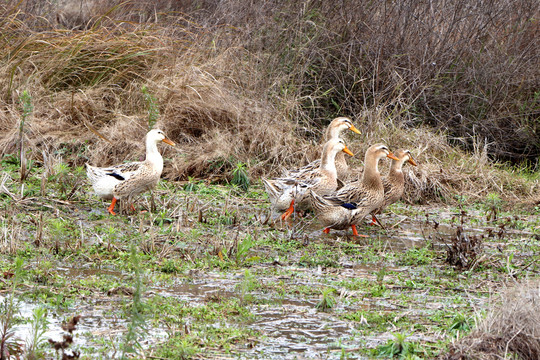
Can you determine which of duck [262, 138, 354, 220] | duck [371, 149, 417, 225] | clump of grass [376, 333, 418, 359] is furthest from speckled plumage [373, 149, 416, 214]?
clump of grass [376, 333, 418, 359]

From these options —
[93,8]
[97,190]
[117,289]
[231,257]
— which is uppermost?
[117,289]

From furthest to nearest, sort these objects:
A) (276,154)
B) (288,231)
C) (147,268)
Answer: (276,154) < (288,231) < (147,268)

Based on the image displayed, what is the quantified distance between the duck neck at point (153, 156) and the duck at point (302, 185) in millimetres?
1174

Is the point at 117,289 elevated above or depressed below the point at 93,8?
above

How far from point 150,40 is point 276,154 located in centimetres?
312

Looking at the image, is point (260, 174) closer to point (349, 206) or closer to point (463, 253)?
point (349, 206)

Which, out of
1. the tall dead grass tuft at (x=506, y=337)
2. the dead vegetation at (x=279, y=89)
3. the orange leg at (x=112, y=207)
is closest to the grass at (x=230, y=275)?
the orange leg at (x=112, y=207)

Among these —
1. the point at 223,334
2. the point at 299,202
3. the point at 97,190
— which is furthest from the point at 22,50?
the point at 223,334

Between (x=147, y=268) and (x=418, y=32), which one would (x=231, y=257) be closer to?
(x=147, y=268)

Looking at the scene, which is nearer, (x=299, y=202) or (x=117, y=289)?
(x=117, y=289)

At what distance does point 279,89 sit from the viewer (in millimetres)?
11391

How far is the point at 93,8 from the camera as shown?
15.8m

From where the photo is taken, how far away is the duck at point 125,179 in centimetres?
819

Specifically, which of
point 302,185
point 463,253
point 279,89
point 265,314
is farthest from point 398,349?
point 279,89
